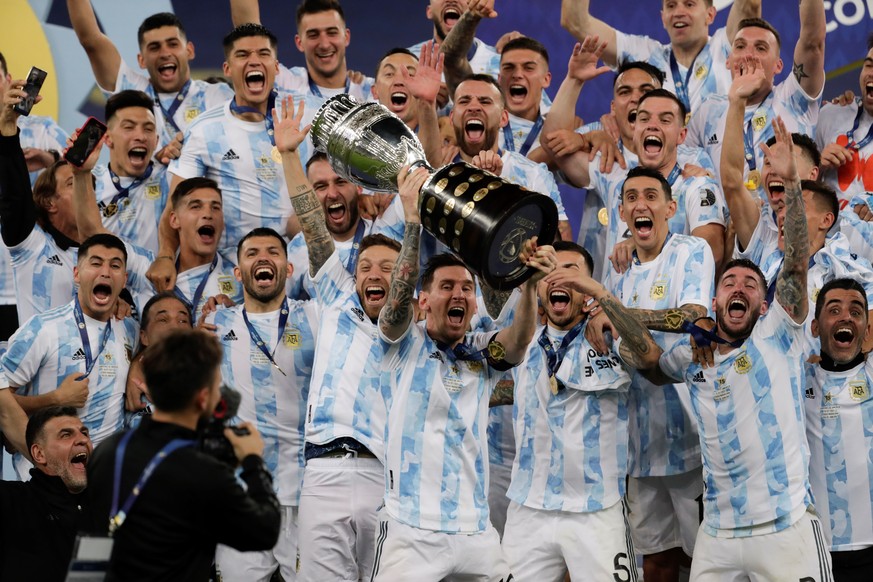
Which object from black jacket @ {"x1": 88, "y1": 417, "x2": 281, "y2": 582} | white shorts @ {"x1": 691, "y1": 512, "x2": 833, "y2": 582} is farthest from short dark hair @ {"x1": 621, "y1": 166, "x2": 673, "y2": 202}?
black jacket @ {"x1": 88, "y1": 417, "x2": 281, "y2": 582}

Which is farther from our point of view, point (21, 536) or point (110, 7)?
point (110, 7)

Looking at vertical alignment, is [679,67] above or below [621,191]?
above

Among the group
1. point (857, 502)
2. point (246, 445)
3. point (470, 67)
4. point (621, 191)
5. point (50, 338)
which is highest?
point (470, 67)

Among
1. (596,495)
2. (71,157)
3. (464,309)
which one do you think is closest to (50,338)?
(71,157)

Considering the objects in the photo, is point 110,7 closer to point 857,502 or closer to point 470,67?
point 470,67

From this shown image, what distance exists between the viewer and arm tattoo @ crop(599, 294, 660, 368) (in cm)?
667

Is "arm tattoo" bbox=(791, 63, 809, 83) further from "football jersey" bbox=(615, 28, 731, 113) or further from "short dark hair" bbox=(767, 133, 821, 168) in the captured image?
"short dark hair" bbox=(767, 133, 821, 168)

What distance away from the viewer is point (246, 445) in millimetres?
4633

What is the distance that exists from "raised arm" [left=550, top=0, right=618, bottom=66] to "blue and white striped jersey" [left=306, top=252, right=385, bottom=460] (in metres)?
3.00

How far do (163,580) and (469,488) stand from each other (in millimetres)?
2221

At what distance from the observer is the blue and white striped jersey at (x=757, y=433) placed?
21.3 ft

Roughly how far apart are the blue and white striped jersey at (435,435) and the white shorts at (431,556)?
5 centimetres

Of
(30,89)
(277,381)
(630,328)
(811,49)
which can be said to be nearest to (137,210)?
(30,89)

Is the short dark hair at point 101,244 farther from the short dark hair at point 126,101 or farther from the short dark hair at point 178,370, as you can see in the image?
the short dark hair at point 178,370
